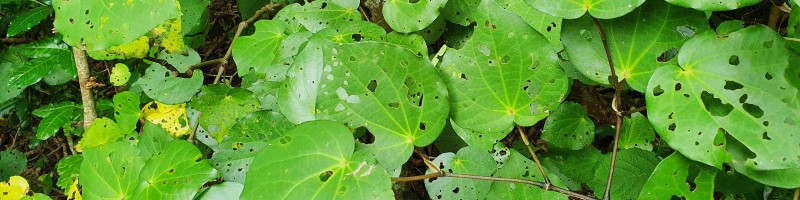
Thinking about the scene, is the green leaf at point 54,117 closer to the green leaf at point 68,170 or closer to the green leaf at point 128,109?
the green leaf at point 68,170

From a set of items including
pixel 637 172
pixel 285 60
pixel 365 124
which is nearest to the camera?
pixel 365 124

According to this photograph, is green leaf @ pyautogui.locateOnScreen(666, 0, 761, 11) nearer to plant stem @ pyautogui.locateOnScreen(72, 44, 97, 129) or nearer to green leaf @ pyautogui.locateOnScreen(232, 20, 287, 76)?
green leaf @ pyautogui.locateOnScreen(232, 20, 287, 76)

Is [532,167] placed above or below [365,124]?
below

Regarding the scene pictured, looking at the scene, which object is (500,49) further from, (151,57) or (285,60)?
(151,57)

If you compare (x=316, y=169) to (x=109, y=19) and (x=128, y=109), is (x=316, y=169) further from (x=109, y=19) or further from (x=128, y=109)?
(x=128, y=109)

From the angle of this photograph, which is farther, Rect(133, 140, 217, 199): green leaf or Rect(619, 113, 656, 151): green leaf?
Rect(619, 113, 656, 151): green leaf

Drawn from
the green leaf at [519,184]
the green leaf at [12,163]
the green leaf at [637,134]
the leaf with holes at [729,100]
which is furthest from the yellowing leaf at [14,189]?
the leaf with holes at [729,100]

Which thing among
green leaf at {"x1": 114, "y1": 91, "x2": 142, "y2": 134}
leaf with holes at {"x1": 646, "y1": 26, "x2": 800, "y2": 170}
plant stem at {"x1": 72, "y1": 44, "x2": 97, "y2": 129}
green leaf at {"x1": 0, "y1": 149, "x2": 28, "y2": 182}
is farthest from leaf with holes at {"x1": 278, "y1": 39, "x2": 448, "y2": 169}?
green leaf at {"x1": 0, "y1": 149, "x2": 28, "y2": 182}

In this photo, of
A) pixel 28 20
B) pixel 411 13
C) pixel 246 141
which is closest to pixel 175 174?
pixel 246 141

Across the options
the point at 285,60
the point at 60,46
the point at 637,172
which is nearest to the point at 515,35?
the point at 637,172
